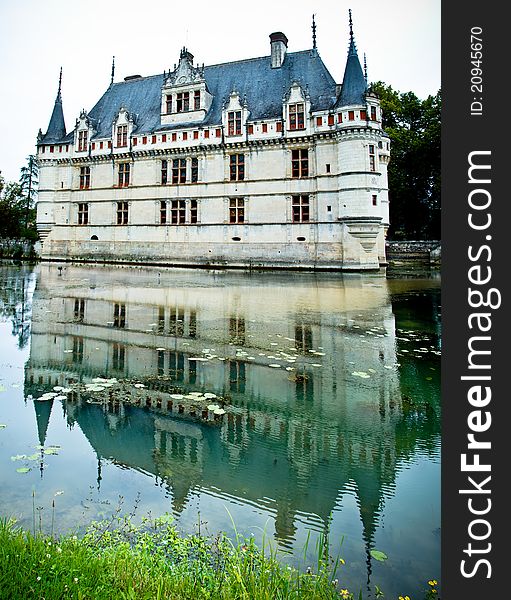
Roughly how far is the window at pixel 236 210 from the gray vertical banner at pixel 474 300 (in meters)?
28.0

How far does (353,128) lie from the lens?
85.2 ft

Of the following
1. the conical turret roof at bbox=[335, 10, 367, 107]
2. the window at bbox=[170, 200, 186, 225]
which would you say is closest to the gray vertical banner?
the conical turret roof at bbox=[335, 10, 367, 107]

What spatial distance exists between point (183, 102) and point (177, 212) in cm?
810

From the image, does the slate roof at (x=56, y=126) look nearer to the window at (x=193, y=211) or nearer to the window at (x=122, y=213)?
the window at (x=122, y=213)

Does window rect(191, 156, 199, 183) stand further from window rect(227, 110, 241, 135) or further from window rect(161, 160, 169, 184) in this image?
window rect(227, 110, 241, 135)

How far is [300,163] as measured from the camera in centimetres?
2858

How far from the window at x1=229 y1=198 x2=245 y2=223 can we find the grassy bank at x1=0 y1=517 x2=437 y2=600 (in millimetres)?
28352

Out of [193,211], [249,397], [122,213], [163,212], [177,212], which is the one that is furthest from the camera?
[122,213]

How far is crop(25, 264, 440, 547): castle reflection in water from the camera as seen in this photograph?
344cm

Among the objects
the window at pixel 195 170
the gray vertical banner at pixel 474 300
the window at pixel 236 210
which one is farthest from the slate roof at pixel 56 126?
the gray vertical banner at pixel 474 300

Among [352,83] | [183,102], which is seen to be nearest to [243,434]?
[352,83]

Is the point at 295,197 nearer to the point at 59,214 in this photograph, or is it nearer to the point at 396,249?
the point at 396,249

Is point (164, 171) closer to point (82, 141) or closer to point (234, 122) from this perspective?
point (234, 122)

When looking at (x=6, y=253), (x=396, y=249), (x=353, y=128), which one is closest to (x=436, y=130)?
(x=396, y=249)
